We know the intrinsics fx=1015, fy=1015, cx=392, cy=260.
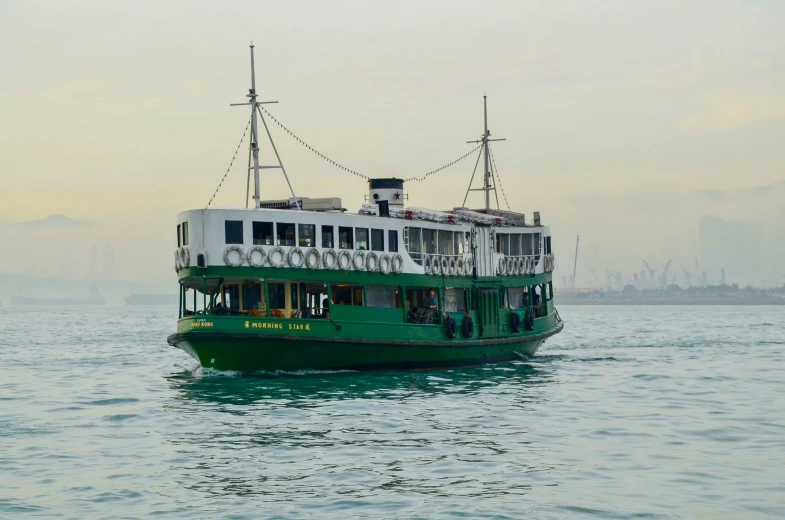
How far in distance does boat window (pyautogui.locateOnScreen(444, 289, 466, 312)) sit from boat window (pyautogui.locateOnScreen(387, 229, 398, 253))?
3.35 meters

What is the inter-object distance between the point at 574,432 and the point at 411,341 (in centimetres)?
1288

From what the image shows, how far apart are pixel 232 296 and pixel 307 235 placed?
3635 millimetres

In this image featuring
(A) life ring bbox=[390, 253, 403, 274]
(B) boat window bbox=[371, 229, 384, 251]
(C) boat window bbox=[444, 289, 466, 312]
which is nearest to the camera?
(B) boat window bbox=[371, 229, 384, 251]

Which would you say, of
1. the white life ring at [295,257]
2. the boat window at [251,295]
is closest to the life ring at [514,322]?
→ the white life ring at [295,257]

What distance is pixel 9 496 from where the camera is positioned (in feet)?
55.4

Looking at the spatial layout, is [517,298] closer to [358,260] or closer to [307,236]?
[358,260]

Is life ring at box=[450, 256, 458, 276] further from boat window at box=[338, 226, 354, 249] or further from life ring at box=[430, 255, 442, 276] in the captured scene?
boat window at box=[338, 226, 354, 249]

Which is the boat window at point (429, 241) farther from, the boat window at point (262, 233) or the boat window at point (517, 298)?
the boat window at point (262, 233)

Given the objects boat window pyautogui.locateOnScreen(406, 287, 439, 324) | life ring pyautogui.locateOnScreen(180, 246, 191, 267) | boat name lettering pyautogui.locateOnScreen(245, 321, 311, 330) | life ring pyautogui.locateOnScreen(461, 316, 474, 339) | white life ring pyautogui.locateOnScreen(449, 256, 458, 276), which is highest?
life ring pyautogui.locateOnScreen(180, 246, 191, 267)

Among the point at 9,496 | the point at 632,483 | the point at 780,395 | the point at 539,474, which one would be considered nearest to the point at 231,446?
the point at 9,496

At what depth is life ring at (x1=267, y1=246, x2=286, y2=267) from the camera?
32.8m

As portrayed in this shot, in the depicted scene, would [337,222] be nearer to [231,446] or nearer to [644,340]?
[231,446]

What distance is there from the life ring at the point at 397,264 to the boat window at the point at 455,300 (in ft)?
10.0

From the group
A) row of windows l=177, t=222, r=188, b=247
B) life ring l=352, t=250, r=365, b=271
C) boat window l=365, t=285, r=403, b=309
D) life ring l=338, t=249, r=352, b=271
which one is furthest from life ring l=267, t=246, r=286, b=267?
boat window l=365, t=285, r=403, b=309
